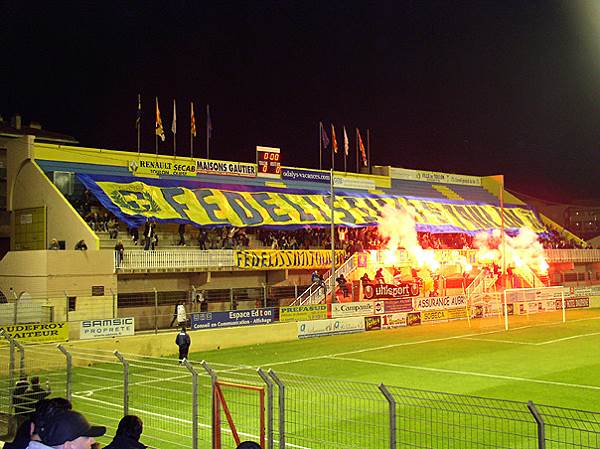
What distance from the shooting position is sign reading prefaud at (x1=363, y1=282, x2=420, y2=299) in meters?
40.9

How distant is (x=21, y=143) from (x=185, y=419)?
24.7m

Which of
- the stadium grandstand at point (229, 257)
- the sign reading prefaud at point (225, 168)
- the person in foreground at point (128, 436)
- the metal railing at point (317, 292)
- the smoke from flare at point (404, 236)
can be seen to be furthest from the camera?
the smoke from flare at point (404, 236)

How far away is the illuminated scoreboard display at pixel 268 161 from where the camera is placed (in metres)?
45.8

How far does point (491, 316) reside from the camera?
143 feet

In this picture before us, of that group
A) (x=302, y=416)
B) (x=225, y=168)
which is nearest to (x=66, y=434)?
(x=302, y=416)

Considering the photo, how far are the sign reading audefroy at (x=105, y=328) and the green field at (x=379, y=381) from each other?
97cm

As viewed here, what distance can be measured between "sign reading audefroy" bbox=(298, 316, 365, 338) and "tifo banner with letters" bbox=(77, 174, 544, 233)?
7.71m

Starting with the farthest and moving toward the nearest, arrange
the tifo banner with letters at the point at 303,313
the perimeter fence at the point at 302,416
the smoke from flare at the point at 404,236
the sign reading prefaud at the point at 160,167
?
the smoke from flare at the point at 404,236, the sign reading prefaud at the point at 160,167, the tifo banner with letters at the point at 303,313, the perimeter fence at the point at 302,416

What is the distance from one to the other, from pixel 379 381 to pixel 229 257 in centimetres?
1679

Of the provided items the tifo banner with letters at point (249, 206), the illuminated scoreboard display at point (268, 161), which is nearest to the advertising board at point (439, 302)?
the tifo banner with letters at point (249, 206)

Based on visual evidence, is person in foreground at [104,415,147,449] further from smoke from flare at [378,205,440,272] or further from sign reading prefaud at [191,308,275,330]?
smoke from flare at [378,205,440,272]

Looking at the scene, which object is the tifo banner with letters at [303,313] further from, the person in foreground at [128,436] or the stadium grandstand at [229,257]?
the person in foreground at [128,436]

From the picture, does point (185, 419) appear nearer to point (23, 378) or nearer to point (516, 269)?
point (23, 378)

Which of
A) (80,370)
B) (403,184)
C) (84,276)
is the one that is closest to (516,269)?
(403,184)
